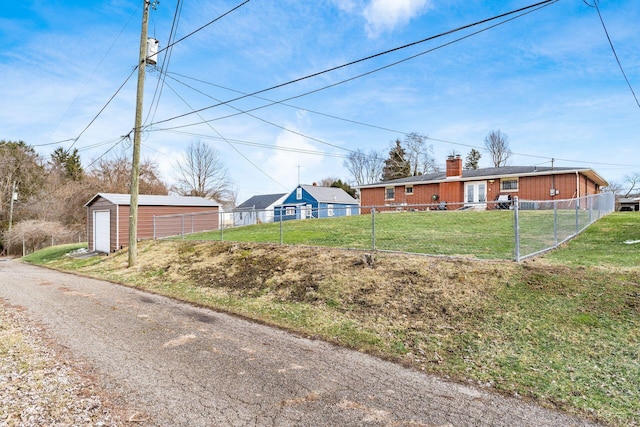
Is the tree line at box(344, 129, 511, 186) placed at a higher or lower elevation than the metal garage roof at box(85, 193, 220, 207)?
higher

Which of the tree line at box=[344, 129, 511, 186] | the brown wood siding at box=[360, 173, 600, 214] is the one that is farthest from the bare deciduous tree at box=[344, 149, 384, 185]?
the brown wood siding at box=[360, 173, 600, 214]

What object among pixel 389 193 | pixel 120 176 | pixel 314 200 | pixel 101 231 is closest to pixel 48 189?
pixel 120 176

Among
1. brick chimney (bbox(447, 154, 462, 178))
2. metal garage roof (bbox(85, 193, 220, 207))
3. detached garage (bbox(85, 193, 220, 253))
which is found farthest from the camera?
brick chimney (bbox(447, 154, 462, 178))

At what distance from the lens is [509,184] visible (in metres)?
21.8

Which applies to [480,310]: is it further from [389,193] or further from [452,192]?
[389,193]

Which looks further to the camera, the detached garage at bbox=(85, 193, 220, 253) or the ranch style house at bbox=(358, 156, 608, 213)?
the ranch style house at bbox=(358, 156, 608, 213)

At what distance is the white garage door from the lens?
63.3ft

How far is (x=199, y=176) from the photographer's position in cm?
4450

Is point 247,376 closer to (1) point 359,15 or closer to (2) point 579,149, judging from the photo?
(1) point 359,15

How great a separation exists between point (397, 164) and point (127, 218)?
37.2 meters

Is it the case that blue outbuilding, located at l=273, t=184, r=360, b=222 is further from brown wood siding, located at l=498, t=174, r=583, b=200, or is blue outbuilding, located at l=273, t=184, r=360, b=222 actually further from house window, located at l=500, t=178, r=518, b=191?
brown wood siding, located at l=498, t=174, r=583, b=200

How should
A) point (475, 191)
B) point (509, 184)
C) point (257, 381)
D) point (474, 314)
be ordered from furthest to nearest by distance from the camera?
point (475, 191) → point (509, 184) → point (474, 314) → point (257, 381)

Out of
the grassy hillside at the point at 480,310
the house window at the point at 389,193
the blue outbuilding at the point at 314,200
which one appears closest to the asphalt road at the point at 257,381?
the grassy hillside at the point at 480,310

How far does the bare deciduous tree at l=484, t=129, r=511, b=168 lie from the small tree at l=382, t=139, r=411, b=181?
519 inches
